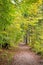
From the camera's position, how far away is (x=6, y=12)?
10.5 metres

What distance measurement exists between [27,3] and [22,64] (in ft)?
22.5

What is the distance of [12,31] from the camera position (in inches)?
832

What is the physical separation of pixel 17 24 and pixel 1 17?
12.0m

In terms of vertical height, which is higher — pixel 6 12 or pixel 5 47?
pixel 6 12

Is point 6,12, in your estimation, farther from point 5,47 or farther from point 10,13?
point 5,47

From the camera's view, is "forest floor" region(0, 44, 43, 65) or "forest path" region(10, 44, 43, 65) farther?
"forest path" region(10, 44, 43, 65)

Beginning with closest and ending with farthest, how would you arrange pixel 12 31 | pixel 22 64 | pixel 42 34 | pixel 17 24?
pixel 22 64 → pixel 42 34 → pixel 12 31 → pixel 17 24

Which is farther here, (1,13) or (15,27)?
(15,27)

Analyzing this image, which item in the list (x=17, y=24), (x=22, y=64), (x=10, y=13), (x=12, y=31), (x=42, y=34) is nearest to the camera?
(x=10, y=13)

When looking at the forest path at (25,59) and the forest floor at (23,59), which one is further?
the forest path at (25,59)

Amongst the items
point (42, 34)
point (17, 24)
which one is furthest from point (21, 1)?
point (17, 24)

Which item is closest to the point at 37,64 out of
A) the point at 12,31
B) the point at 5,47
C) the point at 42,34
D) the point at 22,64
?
the point at 22,64

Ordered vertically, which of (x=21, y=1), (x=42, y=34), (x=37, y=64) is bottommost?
(x=37, y=64)

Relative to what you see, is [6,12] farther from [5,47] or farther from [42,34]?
[5,47]
